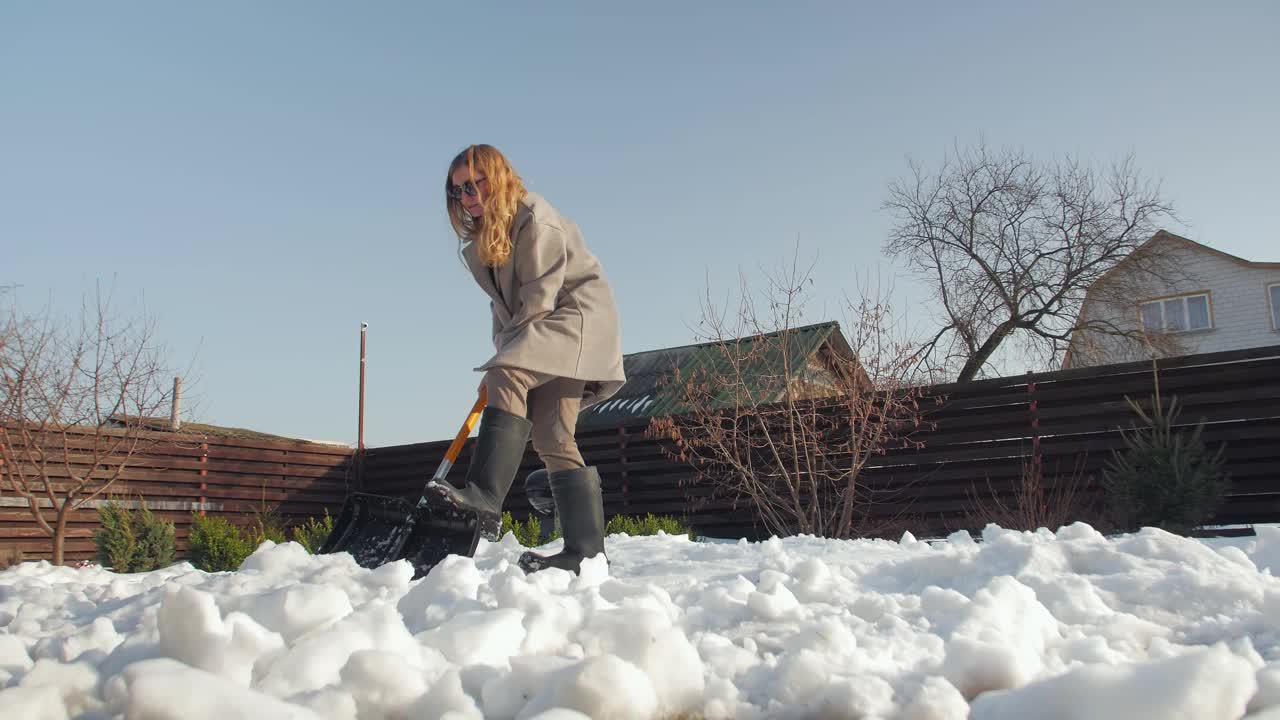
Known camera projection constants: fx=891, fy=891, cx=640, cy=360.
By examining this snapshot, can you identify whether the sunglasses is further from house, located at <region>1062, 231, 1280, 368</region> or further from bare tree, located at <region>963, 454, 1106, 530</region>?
house, located at <region>1062, 231, 1280, 368</region>

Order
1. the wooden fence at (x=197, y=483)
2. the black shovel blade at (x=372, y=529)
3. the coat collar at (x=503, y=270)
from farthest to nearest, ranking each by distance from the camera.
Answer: the wooden fence at (x=197, y=483) < the black shovel blade at (x=372, y=529) < the coat collar at (x=503, y=270)

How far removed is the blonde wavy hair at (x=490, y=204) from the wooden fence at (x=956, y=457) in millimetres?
6173

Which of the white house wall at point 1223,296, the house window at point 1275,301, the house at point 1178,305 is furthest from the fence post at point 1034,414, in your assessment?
the house window at point 1275,301

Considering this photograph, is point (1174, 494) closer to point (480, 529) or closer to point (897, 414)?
point (897, 414)

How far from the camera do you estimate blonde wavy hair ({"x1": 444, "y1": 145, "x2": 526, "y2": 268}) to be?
9.18 feet

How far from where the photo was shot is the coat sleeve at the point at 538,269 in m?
2.76

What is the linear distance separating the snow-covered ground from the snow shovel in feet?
1.47

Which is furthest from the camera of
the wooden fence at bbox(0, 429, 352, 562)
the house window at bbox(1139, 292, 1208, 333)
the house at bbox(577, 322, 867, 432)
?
the house window at bbox(1139, 292, 1208, 333)

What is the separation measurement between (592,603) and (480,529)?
98cm

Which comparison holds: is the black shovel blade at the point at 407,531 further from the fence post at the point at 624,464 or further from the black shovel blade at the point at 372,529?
the fence post at the point at 624,464

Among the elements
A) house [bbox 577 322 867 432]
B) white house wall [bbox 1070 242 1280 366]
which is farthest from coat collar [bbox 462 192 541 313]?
white house wall [bbox 1070 242 1280 366]

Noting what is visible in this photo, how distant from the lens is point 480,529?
2.67 meters

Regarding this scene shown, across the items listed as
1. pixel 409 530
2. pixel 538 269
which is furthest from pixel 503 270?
pixel 409 530

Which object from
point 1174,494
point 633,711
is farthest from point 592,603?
point 1174,494
